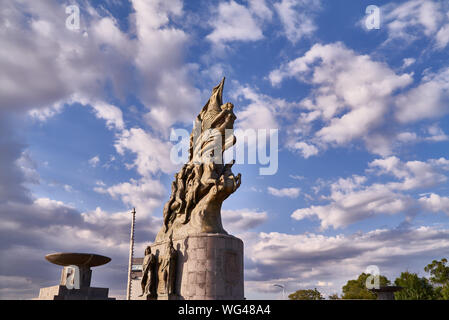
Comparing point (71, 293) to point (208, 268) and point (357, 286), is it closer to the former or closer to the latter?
point (208, 268)

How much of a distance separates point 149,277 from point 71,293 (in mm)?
8030

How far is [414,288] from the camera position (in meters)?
46.1

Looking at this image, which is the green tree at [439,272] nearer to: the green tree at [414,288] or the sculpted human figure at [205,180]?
the green tree at [414,288]

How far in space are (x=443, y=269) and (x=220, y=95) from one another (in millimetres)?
44286

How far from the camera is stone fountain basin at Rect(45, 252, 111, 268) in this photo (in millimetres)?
22547

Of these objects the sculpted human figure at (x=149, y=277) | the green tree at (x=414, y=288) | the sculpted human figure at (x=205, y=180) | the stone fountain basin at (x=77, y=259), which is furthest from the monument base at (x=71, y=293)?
the green tree at (x=414, y=288)

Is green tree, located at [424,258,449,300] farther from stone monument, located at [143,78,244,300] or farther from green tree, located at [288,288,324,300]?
stone monument, located at [143,78,244,300]

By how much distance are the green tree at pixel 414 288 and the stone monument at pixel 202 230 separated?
37909 mm

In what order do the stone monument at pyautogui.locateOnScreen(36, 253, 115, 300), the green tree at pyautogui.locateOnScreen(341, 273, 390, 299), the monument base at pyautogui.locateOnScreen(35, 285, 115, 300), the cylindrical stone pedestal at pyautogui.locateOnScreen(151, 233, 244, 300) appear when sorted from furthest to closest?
the green tree at pyautogui.locateOnScreen(341, 273, 390, 299), the stone monument at pyautogui.locateOnScreen(36, 253, 115, 300), the monument base at pyautogui.locateOnScreen(35, 285, 115, 300), the cylindrical stone pedestal at pyautogui.locateOnScreen(151, 233, 244, 300)

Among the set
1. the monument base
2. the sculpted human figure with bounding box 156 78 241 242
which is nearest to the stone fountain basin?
the monument base

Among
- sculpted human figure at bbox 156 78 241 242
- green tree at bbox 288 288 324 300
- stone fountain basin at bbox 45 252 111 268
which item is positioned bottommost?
green tree at bbox 288 288 324 300

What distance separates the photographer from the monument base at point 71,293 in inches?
843

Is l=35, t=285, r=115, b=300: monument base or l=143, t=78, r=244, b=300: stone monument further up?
l=143, t=78, r=244, b=300: stone monument
